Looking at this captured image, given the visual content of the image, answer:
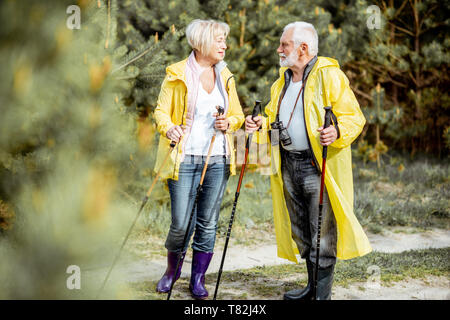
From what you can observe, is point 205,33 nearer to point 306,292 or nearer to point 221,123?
point 221,123

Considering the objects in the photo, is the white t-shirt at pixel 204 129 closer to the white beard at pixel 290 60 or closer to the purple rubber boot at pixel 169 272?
the white beard at pixel 290 60

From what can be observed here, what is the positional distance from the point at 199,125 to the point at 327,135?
33.4 inches

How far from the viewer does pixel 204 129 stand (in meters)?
2.85

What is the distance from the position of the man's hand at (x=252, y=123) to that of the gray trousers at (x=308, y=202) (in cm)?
28

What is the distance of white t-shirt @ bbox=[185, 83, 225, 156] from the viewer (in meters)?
2.84

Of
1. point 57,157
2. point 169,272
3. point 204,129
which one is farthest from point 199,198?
point 57,157

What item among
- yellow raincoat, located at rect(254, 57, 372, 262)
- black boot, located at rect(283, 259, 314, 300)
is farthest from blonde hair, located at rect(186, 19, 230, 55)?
black boot, located at rect(283, 259, 314, 300)

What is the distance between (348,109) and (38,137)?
2.08 meters

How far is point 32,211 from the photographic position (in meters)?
0.79

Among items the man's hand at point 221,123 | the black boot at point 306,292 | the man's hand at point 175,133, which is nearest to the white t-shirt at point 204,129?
the man's hand at point 221,123

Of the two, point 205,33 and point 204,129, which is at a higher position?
point 205,33

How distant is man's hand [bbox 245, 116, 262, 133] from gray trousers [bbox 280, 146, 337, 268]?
280 millimetres

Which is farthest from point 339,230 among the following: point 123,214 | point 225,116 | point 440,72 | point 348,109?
point 440,72

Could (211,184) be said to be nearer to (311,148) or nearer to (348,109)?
(311,148)
